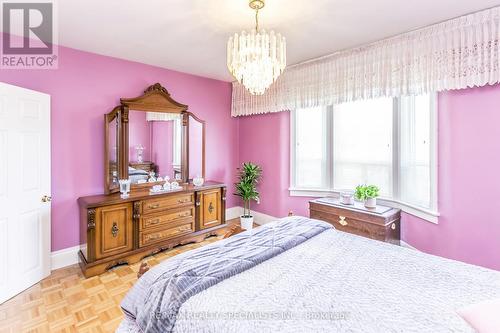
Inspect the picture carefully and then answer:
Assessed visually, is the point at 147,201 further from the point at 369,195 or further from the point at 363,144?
the point at 363,144

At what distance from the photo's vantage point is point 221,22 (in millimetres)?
2412

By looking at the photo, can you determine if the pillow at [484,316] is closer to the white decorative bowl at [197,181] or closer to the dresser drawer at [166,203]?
the dresser drawer at [166,203]

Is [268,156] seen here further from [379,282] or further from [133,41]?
[379,282]

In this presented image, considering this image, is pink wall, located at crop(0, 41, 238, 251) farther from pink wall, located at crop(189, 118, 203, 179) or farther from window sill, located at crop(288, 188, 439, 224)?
window sill, located at crop(288, 188, 439, 224)

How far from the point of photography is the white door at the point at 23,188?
91.2 inches

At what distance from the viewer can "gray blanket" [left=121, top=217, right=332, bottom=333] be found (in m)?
1.23

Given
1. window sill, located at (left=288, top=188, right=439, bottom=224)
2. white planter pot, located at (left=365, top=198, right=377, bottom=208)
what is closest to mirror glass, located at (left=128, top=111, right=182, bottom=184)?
window sill, located at (left=288, top=188, right=439, bottom=224)

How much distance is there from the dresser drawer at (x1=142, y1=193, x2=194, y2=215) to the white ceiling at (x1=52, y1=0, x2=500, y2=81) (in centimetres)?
187

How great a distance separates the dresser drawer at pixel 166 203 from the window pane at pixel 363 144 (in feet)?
7.05

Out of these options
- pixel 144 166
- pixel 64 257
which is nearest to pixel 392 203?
pixel 144 166

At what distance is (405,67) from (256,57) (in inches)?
73.5

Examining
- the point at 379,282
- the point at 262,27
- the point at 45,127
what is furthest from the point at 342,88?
the point at 45,127

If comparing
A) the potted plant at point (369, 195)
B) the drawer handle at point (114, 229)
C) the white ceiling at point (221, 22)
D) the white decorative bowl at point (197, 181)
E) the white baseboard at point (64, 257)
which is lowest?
the white baseboard at point (64, 257)

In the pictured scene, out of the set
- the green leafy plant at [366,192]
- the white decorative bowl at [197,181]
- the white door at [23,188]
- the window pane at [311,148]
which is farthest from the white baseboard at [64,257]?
the green leafy plant at [366,192]
